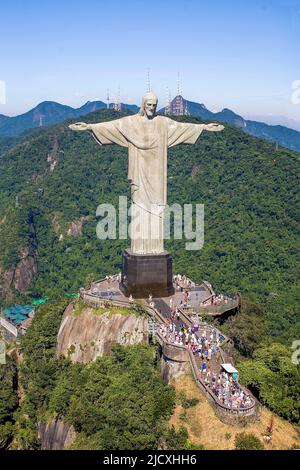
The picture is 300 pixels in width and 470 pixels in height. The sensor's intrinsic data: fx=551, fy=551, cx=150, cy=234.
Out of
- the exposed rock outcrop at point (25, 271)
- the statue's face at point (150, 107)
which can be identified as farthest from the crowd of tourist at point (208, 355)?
the exposed rock outcrop at point (25, 271)

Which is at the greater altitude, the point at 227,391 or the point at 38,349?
the point at 227,391

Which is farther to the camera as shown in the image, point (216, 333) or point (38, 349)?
point (38, 349)

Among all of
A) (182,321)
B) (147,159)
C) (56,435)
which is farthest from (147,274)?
(56,435)

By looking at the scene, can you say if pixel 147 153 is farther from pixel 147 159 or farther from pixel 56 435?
pixel 56 435

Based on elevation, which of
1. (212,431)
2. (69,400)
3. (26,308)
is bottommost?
(26,308)

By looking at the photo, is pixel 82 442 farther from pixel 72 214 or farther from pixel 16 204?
pixel 16 204

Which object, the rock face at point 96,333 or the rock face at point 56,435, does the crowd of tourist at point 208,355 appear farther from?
the rock face at point 56,435

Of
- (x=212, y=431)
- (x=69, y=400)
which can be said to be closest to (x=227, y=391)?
(x=212, y=431)
